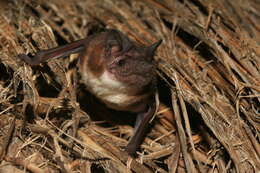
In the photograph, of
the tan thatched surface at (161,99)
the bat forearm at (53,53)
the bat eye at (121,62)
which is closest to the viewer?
the bat eye at (121,62)

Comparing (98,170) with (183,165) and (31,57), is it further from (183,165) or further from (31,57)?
(31,57)

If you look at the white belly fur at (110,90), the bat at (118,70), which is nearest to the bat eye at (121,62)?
the bat at (118,70)

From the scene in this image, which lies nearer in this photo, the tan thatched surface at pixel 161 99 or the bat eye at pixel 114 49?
the bat eye at pixel 114 49

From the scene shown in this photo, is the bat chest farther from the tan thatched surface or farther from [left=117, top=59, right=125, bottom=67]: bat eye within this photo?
the tan thatched surface

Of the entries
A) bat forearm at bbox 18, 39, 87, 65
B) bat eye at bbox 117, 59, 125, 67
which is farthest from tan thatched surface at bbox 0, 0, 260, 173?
bat eye at bbox 117, 59, 125, 67

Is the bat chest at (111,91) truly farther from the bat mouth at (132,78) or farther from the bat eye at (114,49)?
the bat eye at (114,49)

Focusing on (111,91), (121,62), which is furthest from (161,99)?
(121,62)

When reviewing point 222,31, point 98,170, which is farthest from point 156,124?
point 222,31

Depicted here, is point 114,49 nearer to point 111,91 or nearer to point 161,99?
point 111,91
